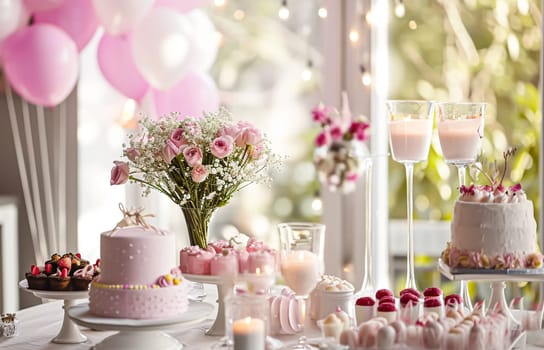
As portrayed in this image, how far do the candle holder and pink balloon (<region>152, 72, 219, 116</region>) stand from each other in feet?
4.73

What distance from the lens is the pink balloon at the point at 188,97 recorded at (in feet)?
9.88

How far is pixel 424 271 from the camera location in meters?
3.62

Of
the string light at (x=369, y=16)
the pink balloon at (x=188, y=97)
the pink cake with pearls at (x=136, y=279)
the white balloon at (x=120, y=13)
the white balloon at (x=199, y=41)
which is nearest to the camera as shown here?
the pink cake with pearls at (x=136, y=279)

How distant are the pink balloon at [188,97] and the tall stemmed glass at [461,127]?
1143 millimetres

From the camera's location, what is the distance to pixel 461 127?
6.82 ft

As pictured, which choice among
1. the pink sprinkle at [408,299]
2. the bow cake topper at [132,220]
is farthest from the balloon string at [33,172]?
the pink sprinkle at [408,299]

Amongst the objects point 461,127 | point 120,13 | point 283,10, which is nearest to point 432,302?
point 461,127

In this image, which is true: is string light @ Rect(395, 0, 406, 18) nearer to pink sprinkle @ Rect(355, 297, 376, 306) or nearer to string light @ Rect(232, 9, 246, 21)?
string light @ Rect(232, 9, 246, 21)

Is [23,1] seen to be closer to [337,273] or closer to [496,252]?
[337,273]

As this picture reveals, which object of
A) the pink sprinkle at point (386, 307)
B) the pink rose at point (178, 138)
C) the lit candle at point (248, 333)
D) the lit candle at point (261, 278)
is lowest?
the lit candle at point (248, 333)

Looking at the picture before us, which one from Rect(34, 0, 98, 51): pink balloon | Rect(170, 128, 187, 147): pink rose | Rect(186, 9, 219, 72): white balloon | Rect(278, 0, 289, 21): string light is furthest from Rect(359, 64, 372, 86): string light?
Rect(170, 128, 187, 147): pink rose

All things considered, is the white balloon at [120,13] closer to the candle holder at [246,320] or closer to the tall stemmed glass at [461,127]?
the tall stemmed glass at [461,127]

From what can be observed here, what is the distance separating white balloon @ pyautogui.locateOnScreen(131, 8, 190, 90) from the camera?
2.77 meters

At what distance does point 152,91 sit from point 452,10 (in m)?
1.25
